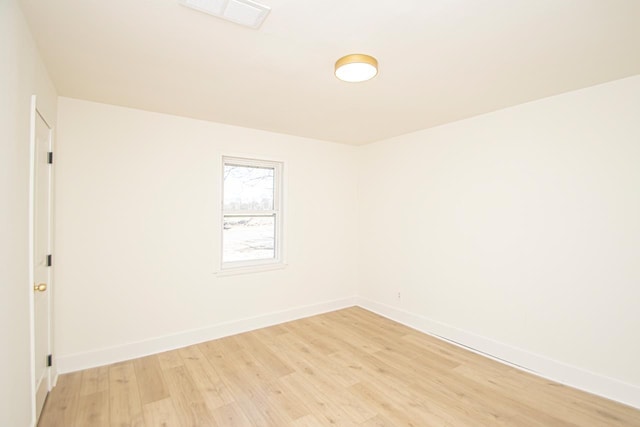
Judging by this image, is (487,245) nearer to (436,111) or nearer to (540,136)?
(540,136)

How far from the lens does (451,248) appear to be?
366 cm

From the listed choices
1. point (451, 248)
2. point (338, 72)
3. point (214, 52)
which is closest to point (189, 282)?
point (214, 52)

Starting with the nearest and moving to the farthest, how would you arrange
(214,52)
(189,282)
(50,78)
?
(214,52) < (50,78) < (189,282)

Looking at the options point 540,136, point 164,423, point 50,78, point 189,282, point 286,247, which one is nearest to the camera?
point 164,423

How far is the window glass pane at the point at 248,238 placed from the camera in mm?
3930

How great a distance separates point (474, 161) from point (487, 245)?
944 millimetres

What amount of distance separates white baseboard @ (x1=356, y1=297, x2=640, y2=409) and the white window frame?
6.29 ft

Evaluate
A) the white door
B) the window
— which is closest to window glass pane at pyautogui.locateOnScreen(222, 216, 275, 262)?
the window

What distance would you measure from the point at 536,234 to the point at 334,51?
2539mm

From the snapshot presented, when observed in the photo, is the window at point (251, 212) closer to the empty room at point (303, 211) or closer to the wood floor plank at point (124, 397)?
the empty room at point (303, 211)

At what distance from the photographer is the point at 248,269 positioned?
12.9ft

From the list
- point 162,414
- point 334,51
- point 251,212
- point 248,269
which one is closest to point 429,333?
point 248,269

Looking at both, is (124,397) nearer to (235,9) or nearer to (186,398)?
(186,398)

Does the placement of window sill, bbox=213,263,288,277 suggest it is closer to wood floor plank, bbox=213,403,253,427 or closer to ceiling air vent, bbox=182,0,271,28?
wood floor plank, bbox=213,403,253,427
